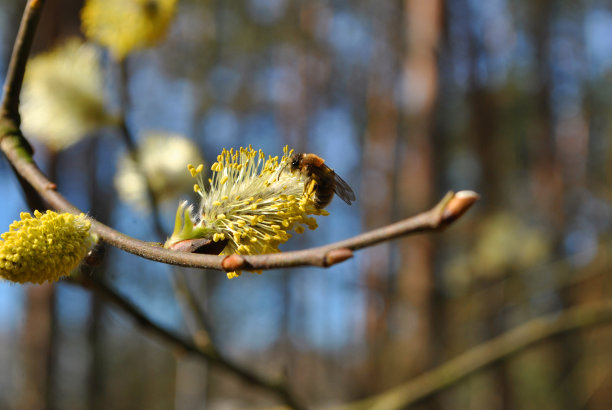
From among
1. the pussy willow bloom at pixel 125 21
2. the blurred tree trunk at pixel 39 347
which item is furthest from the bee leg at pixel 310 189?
the blurred tree trunk at pixel 39 347

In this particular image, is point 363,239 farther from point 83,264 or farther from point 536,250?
point 536,250

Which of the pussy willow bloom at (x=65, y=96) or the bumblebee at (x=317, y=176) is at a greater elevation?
the pussy willow bloom at (x=65, y=96)

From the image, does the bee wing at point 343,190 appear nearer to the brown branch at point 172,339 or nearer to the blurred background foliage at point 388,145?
the brown branch at point 172,339

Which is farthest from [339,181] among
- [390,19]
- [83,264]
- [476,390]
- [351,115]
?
[476,390]

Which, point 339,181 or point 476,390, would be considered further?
point 476,390

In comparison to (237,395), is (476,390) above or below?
above

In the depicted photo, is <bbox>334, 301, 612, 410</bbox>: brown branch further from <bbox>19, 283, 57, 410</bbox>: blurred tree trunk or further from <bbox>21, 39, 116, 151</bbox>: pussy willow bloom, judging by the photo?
<bbox>19, 283, 57, 410</bbox>: blurred tree trunk

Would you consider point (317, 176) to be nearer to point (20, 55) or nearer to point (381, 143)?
point (20, 55)
